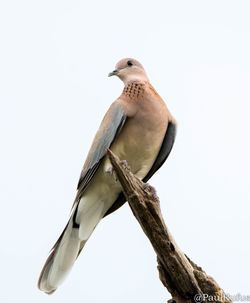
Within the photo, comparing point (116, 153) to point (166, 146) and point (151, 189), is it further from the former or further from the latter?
point (151, 189)

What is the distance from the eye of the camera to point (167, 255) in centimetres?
445

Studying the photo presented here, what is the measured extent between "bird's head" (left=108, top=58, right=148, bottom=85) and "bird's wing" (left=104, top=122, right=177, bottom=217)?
0.72 meters

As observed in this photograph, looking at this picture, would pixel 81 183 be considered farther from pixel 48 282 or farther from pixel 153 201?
pixel 153 201

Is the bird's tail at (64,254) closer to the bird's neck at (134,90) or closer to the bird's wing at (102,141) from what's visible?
the bird's wing at (102,141)

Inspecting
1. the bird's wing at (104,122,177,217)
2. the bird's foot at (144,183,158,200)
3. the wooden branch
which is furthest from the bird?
the wooden branch

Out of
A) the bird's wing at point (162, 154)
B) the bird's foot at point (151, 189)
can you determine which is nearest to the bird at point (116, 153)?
the bird's wing at point (162, 154)

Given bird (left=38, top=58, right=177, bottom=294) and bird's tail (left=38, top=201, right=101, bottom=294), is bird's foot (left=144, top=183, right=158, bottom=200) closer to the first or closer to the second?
bird (left=38, top=58, right=177, bottom=294)

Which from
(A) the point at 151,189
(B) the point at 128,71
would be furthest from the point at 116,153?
(B) the point at 128,71

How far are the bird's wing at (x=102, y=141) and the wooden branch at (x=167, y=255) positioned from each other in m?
1.13

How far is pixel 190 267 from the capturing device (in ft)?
14.6

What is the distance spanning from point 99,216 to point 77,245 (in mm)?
422

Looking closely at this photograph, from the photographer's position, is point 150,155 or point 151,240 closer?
point 151,240

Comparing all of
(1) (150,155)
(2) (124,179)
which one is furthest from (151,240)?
(1) (150,155)

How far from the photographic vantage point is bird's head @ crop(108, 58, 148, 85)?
6.46 metres
